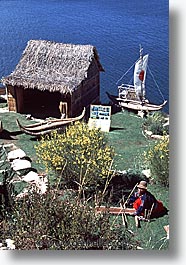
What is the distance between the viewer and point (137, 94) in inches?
123

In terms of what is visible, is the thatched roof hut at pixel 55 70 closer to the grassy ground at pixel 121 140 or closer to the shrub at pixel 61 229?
the grassy ground at pixel 121 140

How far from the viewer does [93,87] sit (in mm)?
3094

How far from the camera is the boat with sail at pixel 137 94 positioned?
3.01 metres

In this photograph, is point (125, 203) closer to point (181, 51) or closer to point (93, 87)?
point (93, 87)

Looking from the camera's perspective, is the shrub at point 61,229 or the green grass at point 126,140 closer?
the shrub at point 61,229

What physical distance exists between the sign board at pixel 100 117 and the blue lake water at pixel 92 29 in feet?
0.58

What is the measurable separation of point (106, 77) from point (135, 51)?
0.25 meters

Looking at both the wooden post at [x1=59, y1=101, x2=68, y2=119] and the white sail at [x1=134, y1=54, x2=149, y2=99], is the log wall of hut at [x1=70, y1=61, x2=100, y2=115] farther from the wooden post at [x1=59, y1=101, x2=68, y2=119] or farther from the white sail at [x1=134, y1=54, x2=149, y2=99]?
the white sail at [x1=134, y1=54, x2=149, y2=99]

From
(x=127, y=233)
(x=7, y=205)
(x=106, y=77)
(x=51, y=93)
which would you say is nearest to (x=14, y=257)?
(x=7, y=205)

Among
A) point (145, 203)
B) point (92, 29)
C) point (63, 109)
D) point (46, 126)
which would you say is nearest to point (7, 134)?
point (46, 126)

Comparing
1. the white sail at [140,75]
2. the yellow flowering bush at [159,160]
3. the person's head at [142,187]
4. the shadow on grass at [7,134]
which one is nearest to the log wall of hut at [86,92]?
the white sail at [140,75]

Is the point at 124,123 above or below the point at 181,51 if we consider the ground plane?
below

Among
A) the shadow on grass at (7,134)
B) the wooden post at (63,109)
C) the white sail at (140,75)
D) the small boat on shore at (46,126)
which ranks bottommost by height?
the shadow on grass at (7,134)

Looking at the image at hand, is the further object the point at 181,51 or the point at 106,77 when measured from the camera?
the point at 106,77
